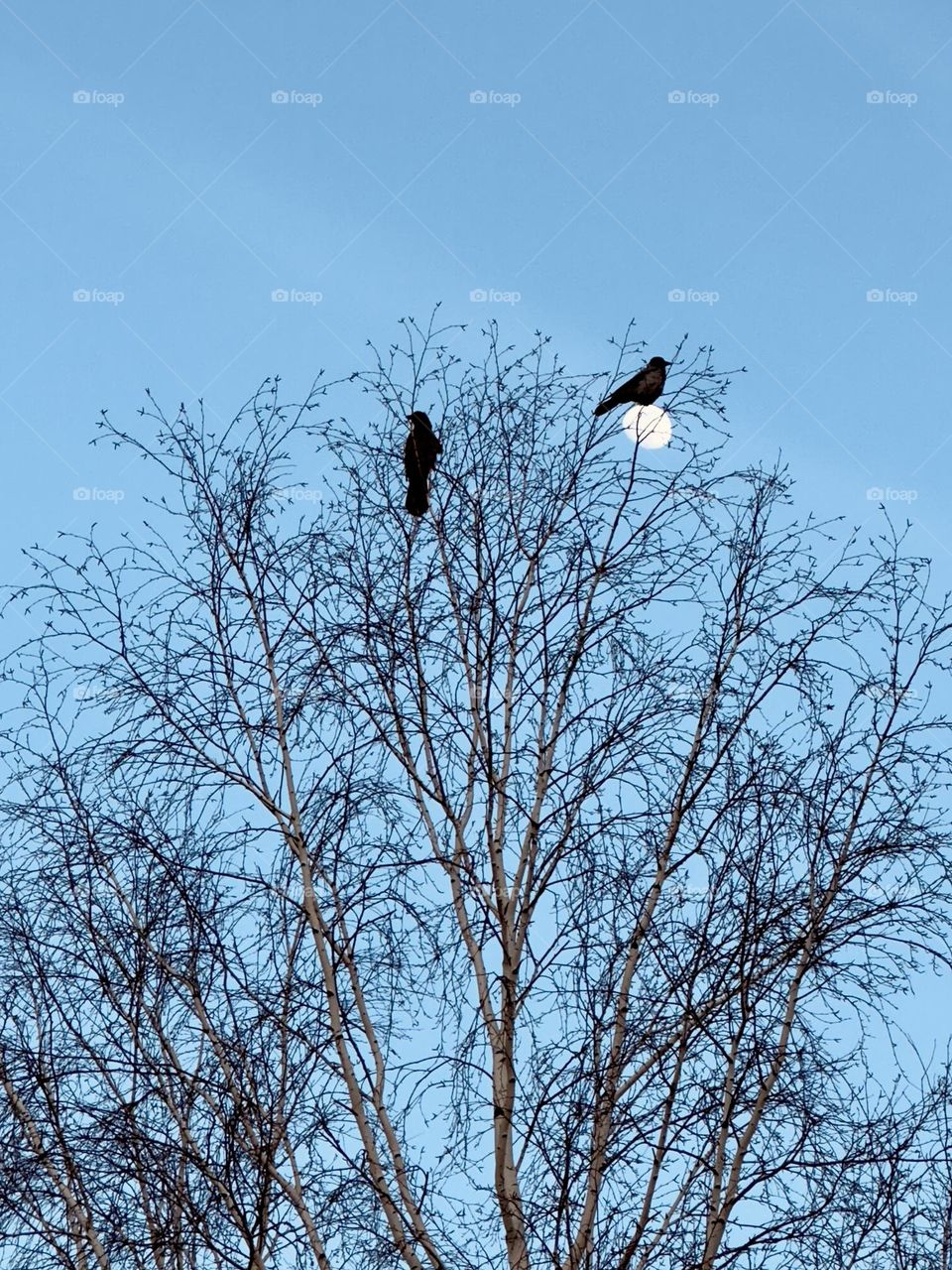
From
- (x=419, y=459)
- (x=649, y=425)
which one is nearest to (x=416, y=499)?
(x=419, y=459)

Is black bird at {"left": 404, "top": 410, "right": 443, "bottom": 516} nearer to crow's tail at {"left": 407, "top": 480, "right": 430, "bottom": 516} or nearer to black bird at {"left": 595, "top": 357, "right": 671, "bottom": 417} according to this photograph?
crow's tail at {"left": 407, "top": 480, "right": 430, "bottom": 516}

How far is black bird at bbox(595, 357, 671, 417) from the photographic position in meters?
6.15

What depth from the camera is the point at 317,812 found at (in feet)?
17.9

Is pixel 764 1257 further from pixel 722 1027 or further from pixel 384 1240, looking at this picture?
pixel 384 1240

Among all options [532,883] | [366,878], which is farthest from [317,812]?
[532,883]

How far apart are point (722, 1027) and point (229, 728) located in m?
1.98

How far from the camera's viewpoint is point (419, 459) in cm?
625

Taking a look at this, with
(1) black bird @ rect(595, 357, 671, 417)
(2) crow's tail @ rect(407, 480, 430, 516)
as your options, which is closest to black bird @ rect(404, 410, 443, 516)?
(2) crow's tail @ rect(407, 480, 430, 516)

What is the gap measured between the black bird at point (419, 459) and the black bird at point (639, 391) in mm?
662

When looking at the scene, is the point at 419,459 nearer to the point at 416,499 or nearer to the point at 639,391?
the point at 416,499

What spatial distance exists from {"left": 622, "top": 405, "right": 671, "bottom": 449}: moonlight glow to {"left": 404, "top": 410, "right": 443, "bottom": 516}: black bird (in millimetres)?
752

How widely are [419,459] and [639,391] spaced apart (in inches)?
35.8

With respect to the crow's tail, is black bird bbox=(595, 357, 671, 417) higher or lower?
higher

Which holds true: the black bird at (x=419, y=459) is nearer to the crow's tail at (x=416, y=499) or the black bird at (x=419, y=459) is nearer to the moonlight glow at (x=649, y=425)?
the crow's tail at (x=416, y=499)
